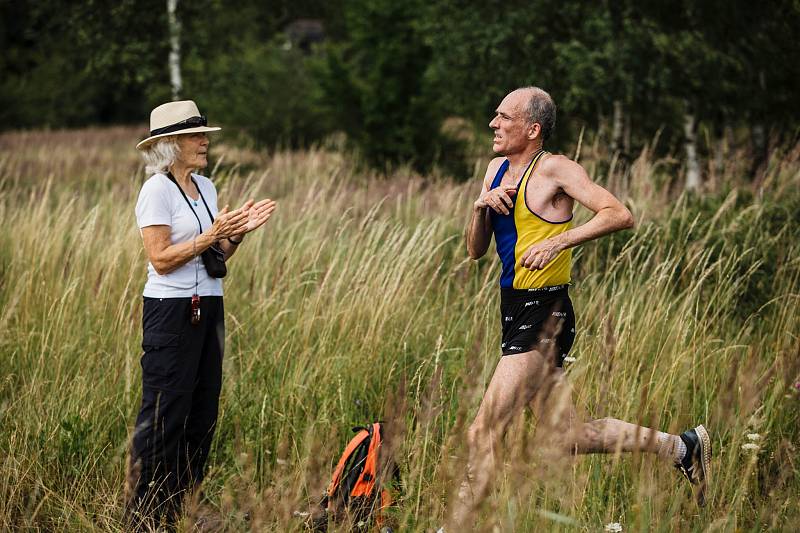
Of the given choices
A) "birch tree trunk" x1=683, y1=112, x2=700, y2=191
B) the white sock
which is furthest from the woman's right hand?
"birch tree trunk" x1=683, y1=112, x2=700, y2=191

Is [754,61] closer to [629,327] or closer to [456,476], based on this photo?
[629,327]

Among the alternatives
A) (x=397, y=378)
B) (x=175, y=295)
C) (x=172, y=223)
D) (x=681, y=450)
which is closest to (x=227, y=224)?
(x=172, y=223)

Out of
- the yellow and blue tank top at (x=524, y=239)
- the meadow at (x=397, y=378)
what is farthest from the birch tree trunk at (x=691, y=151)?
the yellow and blue tank top at (x=524, y=239)

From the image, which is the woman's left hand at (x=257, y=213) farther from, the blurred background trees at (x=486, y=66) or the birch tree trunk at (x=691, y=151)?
the birch tree trunk at (x=691, y=151)

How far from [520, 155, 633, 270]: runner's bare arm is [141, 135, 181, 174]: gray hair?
149 cm

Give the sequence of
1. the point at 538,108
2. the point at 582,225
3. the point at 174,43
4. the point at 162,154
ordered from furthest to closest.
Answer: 1. the point at 174,43
2. the point at 162,154
3. the point at 538,108
4. the point at 582,225

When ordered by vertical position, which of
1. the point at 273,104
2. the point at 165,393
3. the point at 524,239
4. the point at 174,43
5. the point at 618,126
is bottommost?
the point at 165,393

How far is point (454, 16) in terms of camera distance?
14.0m

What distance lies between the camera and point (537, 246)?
10.2 ft

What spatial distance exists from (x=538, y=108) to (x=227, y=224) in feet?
4.15

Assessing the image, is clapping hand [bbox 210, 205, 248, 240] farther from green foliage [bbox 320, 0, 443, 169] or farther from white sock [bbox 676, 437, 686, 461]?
green foliage [bbox 320, 0, 443, 169]

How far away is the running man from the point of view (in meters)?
3.13

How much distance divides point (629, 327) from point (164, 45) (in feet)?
38.2

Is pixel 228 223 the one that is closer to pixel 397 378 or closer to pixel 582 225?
pixel 582 225
